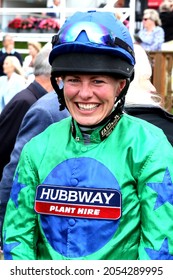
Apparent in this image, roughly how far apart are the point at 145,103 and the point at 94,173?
1.64 meters

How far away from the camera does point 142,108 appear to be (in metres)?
4.48

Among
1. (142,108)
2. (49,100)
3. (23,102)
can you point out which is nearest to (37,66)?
(23,102)

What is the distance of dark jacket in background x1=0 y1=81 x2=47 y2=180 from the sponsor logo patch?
267 centimetres

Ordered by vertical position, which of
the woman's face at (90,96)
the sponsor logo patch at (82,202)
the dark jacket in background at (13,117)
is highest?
the woman's face at (90,96)

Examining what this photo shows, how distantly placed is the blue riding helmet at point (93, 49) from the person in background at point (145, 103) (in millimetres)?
1378

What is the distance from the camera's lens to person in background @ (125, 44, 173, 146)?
14.5 ft

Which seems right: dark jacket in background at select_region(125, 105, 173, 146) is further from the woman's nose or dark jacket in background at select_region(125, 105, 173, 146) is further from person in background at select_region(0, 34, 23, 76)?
person in background at select_region(0, 34, 23, 76)

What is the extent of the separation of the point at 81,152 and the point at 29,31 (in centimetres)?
1635

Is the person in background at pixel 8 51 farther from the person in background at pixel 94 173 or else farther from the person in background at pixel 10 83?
the person in background at pixel 94 173

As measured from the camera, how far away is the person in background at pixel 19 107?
5.62 metres

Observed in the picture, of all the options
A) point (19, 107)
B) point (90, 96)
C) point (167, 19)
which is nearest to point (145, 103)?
point (19, 107)

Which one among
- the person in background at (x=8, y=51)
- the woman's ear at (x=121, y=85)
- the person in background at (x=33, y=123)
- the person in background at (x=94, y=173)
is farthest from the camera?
the person in background at (x=8, y=51)

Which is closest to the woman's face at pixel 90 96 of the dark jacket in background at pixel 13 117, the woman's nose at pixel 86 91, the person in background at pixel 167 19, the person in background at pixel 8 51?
the woman's nose at pixel 86 91
